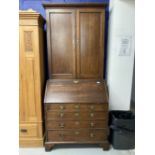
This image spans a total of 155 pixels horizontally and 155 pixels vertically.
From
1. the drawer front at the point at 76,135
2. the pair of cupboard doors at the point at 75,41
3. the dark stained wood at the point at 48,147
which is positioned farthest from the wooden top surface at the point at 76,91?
the dark stained wood at the point at 48,147

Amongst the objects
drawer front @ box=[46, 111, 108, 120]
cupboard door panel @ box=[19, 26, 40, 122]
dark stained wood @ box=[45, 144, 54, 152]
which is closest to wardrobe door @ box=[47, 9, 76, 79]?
cupboard door panel @ box=[19, 26, 40, 122]

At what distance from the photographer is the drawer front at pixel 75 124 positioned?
2402 mm

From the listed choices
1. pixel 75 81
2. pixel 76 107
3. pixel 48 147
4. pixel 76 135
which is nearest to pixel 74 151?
pixel 76 135

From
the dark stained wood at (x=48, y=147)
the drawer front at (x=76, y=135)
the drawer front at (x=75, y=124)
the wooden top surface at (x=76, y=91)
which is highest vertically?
the wooden top surface at (x=76, y=91)

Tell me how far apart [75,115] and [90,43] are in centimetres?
112

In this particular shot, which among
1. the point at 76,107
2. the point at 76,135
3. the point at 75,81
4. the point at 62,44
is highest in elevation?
the point at 62,44

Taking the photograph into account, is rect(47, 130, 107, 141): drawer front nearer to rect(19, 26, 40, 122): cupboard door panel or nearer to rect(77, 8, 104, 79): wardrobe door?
rect(19, 26, 40, 122): cupboard door panel

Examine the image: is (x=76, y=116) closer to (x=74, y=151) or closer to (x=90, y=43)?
(x=74, y=151)

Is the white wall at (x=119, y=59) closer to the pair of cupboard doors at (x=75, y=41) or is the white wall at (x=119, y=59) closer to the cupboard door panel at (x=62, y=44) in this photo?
the pair of cupboard doors at (x=75, y=41)

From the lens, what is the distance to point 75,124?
7.93 ft
